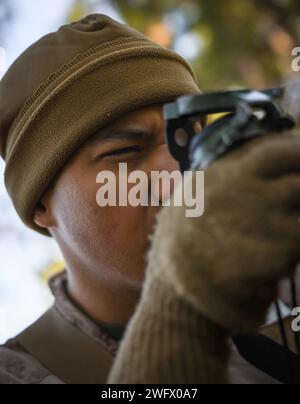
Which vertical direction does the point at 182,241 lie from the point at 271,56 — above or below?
above

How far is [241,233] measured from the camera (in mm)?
650

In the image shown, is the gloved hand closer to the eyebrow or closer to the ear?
the eyebrow

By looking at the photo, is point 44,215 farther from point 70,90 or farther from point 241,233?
point 241,233

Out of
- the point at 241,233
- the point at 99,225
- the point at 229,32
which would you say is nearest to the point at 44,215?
the point at 99,225

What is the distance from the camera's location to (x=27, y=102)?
4.13ft

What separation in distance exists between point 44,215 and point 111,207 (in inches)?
11.1

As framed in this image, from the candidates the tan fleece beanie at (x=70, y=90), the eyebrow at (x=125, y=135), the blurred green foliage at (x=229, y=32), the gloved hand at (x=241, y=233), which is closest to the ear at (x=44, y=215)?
the tan fleece beanie at (x=70, y=90)

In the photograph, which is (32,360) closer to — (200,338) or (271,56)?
(200,338)

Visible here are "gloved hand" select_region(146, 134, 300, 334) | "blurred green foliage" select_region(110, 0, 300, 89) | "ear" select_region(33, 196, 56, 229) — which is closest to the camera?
"gloved hand" select_region(146, 134, 300, 334)

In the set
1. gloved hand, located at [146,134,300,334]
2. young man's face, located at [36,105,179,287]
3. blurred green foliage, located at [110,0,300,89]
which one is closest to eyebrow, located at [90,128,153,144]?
young man's face, located at [36,105,179,287]

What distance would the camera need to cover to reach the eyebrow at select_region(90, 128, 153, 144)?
1.17m

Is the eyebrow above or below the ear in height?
above
